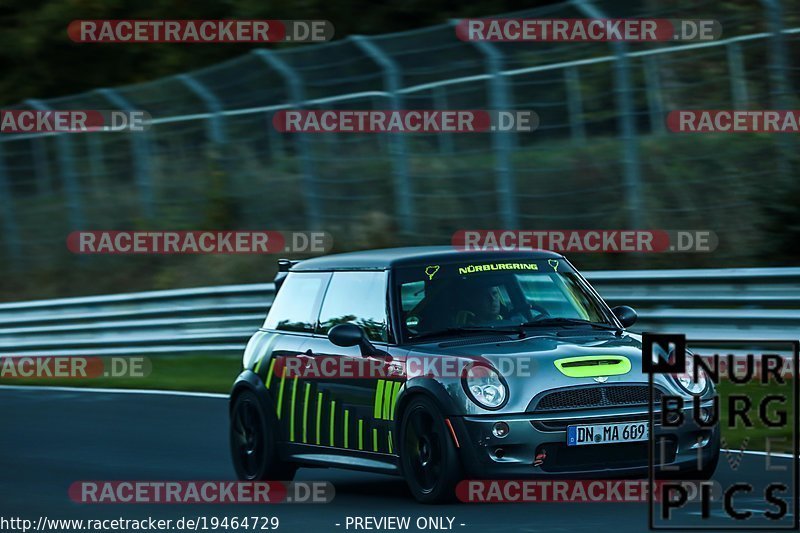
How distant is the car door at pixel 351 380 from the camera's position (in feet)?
30.2

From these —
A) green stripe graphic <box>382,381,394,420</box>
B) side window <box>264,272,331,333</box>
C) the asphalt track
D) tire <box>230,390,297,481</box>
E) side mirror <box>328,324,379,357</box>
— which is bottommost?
the asphalt track

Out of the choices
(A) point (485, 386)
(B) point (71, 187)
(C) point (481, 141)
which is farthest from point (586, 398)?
(B) point (71, 187)

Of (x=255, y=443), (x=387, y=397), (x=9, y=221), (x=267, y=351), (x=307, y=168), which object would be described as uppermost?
(x=307, y=168)

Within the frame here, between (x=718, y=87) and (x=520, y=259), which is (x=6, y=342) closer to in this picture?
(x=718, y=87)

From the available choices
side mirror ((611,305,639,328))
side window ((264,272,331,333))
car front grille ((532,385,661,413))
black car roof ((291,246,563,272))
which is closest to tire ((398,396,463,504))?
car front grille ((532,385,661,413))

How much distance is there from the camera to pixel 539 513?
834 centimetres

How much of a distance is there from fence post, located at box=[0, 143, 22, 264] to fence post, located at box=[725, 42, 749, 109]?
1357 centimetres

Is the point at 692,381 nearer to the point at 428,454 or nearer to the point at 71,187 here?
the point at 428,454

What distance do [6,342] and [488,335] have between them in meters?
14.7

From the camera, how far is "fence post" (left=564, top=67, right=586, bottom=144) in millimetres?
17453

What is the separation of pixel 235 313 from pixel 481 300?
1051cm

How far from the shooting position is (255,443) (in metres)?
10.5

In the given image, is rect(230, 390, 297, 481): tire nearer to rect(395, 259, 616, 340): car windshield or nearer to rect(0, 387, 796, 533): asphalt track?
rect(0, 387, 796, 533): asphalt track

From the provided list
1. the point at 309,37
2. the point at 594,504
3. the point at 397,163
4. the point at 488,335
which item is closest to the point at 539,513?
the point at 594,504
